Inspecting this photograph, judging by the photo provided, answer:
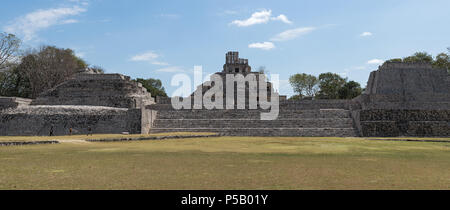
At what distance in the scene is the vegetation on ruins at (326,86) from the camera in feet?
202

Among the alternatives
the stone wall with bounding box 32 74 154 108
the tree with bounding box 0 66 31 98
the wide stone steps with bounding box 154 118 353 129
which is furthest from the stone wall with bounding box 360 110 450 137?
the tree with bounding box 0 66 31 98

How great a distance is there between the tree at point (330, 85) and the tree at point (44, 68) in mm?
41386

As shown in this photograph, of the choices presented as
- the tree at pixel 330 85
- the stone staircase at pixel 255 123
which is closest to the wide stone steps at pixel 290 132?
the stone staircase at pixel 255 123

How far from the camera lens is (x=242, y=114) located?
30.6 meters

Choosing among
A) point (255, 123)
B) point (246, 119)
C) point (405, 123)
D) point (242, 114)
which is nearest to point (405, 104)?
point (405, 123)

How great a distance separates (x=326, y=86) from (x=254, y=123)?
41.6 meters

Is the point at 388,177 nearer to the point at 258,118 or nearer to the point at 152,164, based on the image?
the point at 152,164

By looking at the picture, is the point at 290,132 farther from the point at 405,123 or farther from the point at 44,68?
the point at 44,68

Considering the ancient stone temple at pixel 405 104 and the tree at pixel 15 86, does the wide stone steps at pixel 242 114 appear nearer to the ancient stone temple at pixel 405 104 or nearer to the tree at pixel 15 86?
the ancient stone temple at pixel 405 104

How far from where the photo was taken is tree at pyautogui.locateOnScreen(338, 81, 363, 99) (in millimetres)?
61028

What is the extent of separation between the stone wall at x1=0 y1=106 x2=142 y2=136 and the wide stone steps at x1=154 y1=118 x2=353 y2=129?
2651 mm

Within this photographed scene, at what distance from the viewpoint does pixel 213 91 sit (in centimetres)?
4950

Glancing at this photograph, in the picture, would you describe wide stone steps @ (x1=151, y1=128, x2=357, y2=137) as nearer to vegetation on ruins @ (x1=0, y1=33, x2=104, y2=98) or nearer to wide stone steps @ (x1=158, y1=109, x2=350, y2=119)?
wide stone steps @ (x1=158, y1=109, x2=350, y2=119)
